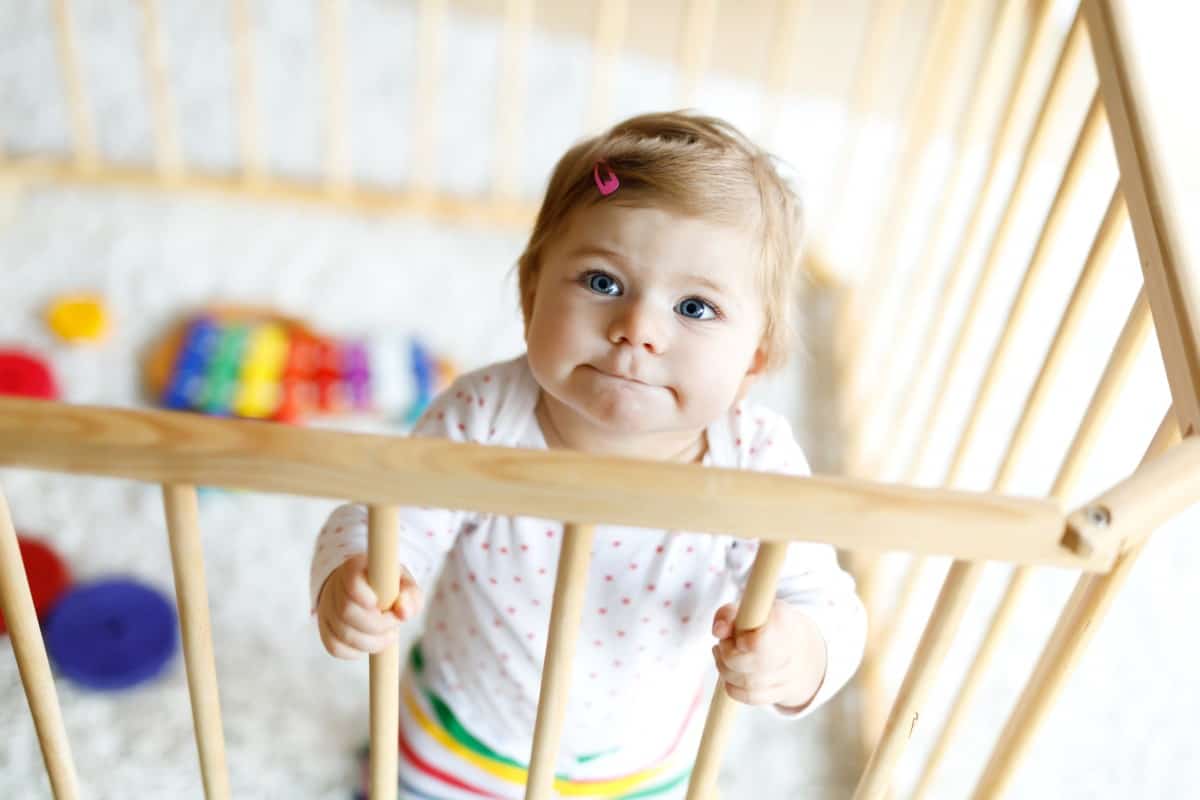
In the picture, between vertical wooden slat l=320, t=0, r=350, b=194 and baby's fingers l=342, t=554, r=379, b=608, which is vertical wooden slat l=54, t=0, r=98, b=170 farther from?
baby's fingers l=342, t=554, r=379, b=608

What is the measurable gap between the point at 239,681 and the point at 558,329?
489mm

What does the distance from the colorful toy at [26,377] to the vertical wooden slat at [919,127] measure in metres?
0.83

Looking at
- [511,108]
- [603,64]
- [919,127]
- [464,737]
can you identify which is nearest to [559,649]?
[464,737]

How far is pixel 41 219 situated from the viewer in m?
1.37

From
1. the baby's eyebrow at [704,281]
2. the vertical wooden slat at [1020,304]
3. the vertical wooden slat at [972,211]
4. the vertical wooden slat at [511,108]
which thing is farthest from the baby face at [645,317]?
the vertical wooden slat at [511,108]

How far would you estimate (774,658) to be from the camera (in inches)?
22.9

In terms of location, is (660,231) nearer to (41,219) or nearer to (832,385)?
(832,385)

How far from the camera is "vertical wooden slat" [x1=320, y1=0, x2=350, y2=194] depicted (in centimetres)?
133

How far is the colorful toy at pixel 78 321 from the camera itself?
1.24 metres

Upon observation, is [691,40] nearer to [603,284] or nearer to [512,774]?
[603,284]

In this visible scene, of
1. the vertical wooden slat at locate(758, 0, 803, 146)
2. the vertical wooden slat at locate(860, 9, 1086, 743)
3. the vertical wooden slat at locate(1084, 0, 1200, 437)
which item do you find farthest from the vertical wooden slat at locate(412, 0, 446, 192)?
the vertical wooden slat at locate(1084, 0, 1200, 437)

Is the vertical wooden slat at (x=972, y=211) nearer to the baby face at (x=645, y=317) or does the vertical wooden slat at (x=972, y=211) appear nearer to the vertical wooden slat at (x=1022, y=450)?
the vertical wooden slat at (x=1022, y=450)

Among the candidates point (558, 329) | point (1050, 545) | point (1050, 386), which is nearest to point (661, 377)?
point (558, 329)

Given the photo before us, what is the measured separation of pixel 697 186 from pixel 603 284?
0.24 feet
